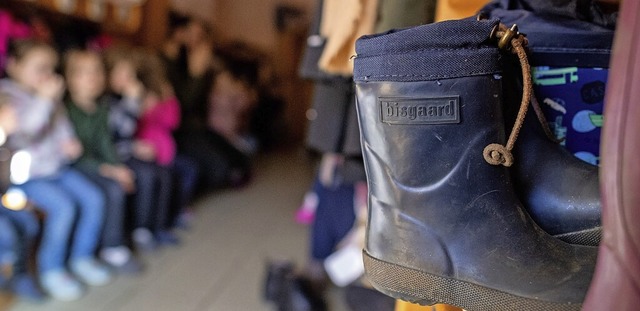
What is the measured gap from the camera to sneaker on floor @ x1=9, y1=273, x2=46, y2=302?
1.36 m

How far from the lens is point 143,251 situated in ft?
5.79

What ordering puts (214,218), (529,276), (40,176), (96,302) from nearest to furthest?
(529,276), (96,302), (40,176), (214,218)

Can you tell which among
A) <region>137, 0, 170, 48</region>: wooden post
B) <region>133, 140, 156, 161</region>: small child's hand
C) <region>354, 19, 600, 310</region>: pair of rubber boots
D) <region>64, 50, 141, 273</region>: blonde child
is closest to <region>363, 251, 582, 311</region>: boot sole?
<region>354, 19, 600, 310</region>: pair of rubber boots

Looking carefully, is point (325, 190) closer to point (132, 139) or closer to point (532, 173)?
point (132, 139)

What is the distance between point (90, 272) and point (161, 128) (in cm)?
76

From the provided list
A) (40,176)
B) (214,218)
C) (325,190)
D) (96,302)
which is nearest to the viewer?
(96,302)

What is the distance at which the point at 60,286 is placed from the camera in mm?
1421

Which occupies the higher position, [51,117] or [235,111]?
[51,117]

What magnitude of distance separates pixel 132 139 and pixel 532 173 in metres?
1.78

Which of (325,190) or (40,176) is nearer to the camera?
(40,176)

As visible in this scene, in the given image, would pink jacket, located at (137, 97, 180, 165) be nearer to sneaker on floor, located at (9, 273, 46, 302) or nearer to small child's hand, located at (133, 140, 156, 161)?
small child's hand, located at (133, 140, 156, 161)

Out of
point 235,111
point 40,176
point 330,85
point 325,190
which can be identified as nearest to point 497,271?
point 330,85

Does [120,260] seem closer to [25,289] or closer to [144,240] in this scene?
[144,240]

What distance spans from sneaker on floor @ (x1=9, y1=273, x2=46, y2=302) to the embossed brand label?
1299 mm
